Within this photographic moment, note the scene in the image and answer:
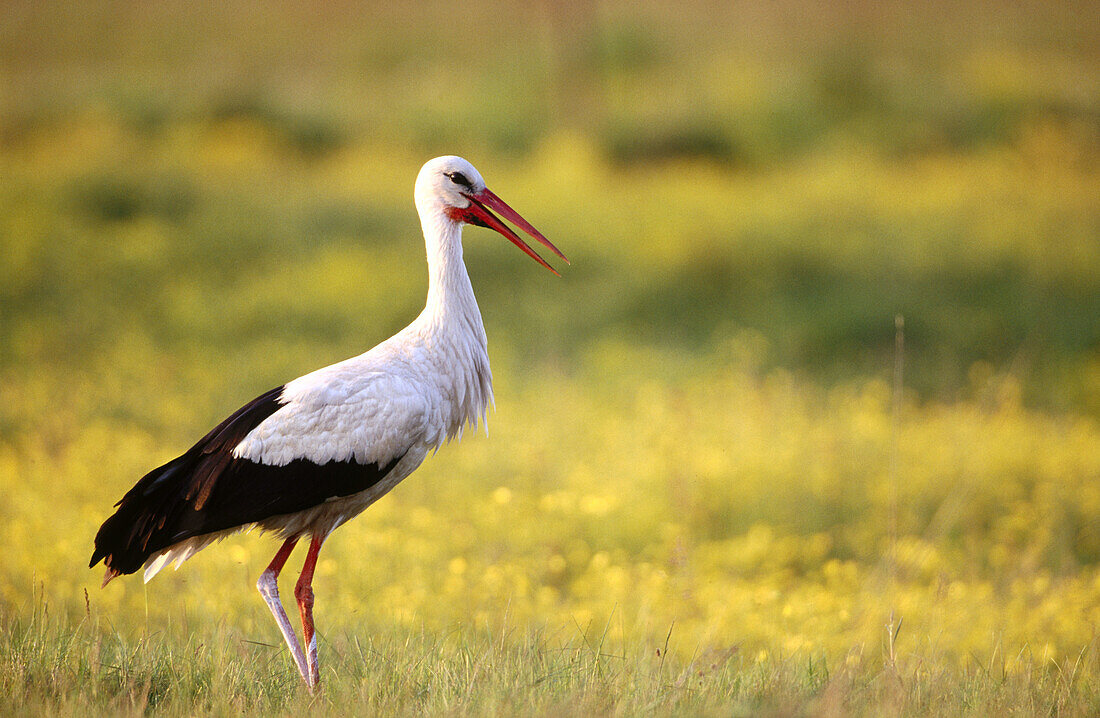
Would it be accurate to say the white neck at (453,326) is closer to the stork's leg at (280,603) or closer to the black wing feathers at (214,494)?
the black wing feathers at (214,494)

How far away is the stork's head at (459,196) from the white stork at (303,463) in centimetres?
4

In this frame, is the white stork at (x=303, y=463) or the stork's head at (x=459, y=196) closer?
the white stork at (x=303, y=463)

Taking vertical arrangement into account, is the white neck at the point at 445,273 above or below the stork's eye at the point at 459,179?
below

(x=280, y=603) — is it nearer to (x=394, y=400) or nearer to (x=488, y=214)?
(x=394, y=400)

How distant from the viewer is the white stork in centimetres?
380

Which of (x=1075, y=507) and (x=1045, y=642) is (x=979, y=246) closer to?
(x=1075, y=507)

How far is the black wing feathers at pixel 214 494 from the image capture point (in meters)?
3.78

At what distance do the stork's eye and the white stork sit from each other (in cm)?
4

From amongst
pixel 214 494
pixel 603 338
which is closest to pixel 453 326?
pixel 214 494

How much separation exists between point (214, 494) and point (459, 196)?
1385 millimetres

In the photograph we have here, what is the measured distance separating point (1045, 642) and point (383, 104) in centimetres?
998

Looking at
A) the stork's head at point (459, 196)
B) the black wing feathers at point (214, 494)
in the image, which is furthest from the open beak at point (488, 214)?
the black wing feathers at point (214, 494)

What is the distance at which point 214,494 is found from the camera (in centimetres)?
379

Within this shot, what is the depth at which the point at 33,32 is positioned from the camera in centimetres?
1092
